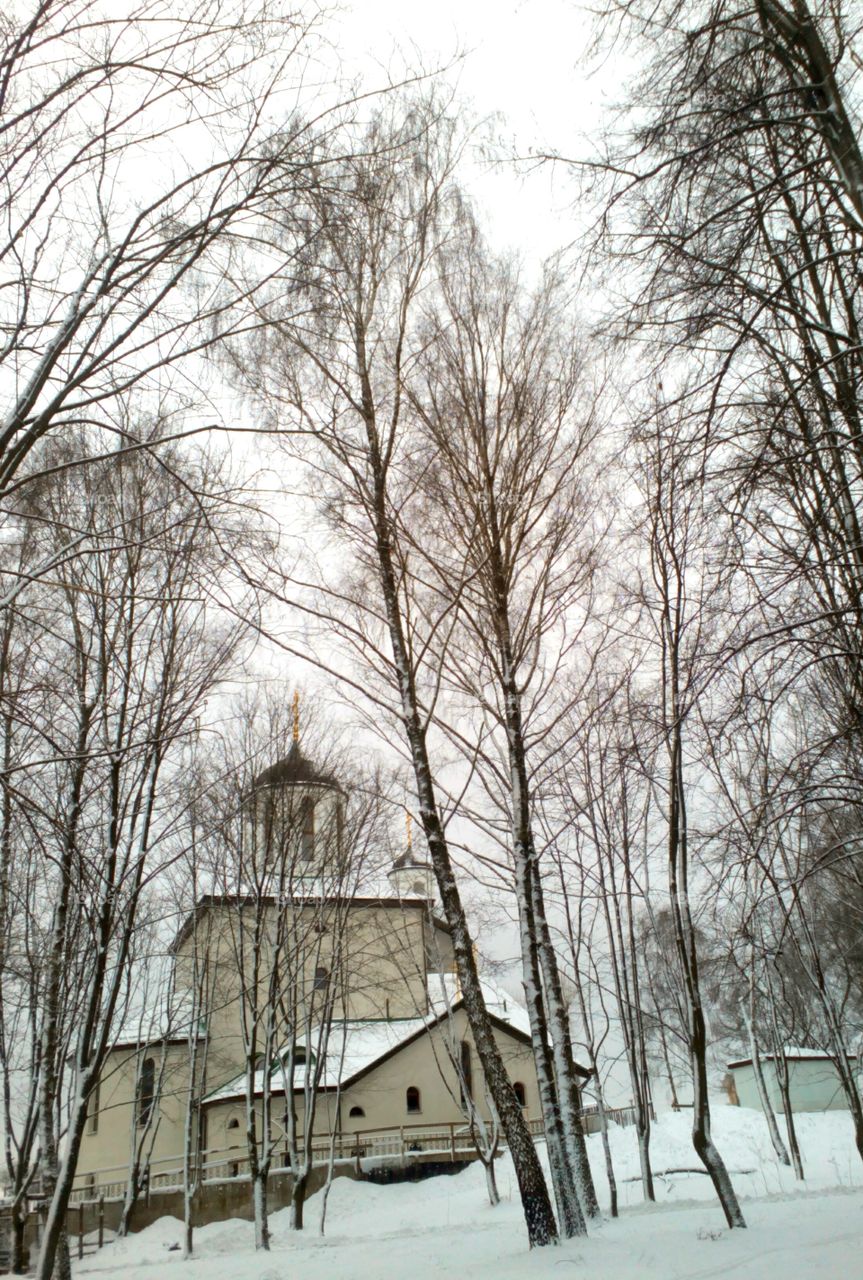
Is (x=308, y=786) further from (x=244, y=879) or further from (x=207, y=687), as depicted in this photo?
(x=207, y=687)

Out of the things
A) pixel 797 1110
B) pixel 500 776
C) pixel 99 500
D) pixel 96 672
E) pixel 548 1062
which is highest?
pixel 99 500

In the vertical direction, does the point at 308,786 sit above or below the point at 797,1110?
above

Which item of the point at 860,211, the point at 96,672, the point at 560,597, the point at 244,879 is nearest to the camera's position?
the point at 860,211

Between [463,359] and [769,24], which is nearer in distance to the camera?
[769,24]

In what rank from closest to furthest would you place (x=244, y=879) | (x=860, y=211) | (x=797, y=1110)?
(x=860, y=211), (x=244, y=879), (x=797, y=1110)

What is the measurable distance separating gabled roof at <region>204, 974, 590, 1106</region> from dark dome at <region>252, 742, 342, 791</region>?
1060 centimetres

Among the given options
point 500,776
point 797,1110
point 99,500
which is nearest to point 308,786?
point 500,776

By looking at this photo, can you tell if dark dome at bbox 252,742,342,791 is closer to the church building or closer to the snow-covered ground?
the church building

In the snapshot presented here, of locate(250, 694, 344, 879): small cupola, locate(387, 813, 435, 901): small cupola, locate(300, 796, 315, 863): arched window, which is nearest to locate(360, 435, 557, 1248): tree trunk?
locate(250, 694, 344, 879): small cupola

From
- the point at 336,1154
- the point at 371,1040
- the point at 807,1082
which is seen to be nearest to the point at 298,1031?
the point at 336,1154

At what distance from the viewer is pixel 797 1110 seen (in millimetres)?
33656

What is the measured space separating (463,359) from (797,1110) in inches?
1405

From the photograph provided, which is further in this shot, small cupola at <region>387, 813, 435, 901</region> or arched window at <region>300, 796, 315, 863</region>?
small cupola at <region>387, 813, 435, 901</region>

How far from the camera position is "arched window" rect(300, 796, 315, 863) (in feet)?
67.1
